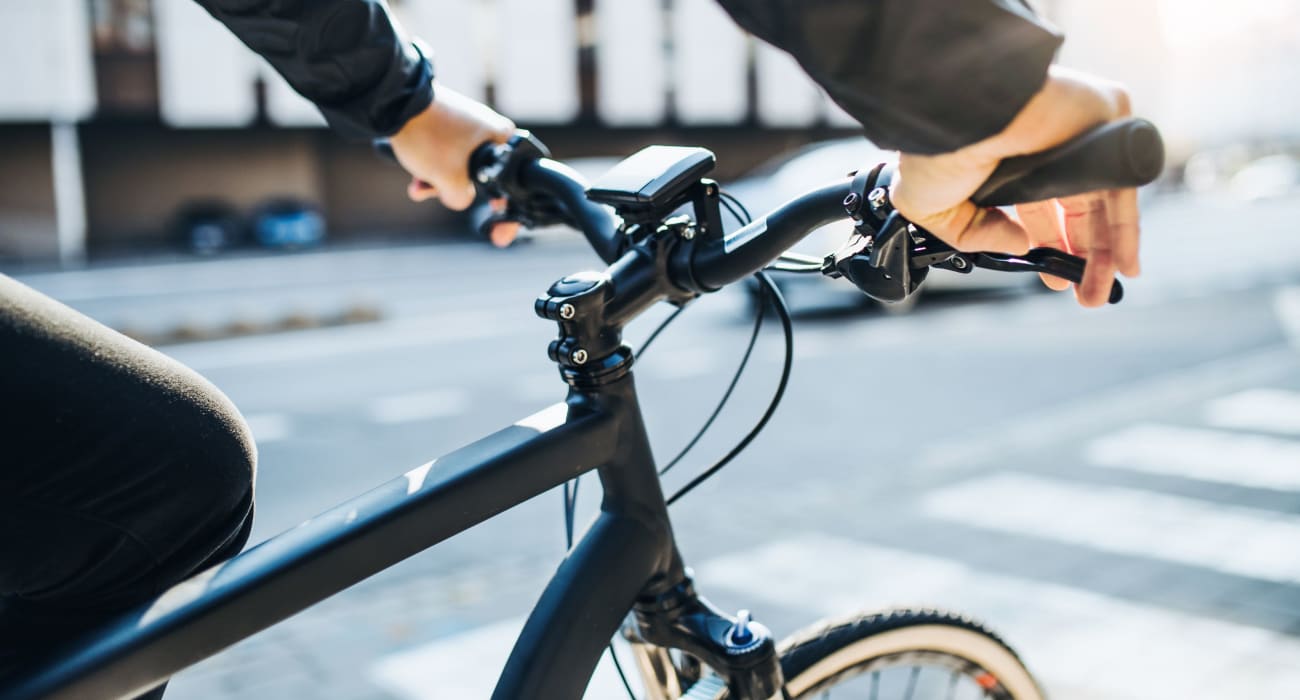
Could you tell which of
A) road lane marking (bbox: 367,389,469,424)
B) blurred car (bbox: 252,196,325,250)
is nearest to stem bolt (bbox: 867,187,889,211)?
road lane marking (bbox: 367,389,469,424)

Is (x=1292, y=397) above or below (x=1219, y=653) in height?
below

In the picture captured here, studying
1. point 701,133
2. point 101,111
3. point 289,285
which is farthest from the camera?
point 701,133

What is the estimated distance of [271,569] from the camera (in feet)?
3.46

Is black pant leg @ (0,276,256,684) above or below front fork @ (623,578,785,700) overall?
above

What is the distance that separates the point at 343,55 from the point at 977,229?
91cm

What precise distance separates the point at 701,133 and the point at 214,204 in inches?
599

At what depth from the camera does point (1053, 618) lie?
3.54 meters

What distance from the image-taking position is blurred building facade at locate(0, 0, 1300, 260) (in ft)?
80.4

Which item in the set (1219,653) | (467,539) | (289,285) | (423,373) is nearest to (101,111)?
(289,285)

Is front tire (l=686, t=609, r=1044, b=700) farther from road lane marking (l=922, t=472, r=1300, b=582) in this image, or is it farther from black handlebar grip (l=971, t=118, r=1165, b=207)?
road lane marking (l=922, t=472, r=1300, b=582)

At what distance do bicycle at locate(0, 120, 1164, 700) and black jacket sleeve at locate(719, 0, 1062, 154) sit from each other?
0.08 m

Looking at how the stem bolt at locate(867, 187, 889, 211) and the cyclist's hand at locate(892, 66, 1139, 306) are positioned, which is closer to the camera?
the cyclist's hand at locate(892, 66, 1139, 306)

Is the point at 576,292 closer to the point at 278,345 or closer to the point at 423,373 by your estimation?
the point at 423,373

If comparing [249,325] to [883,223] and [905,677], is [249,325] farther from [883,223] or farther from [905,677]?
[883,223]
